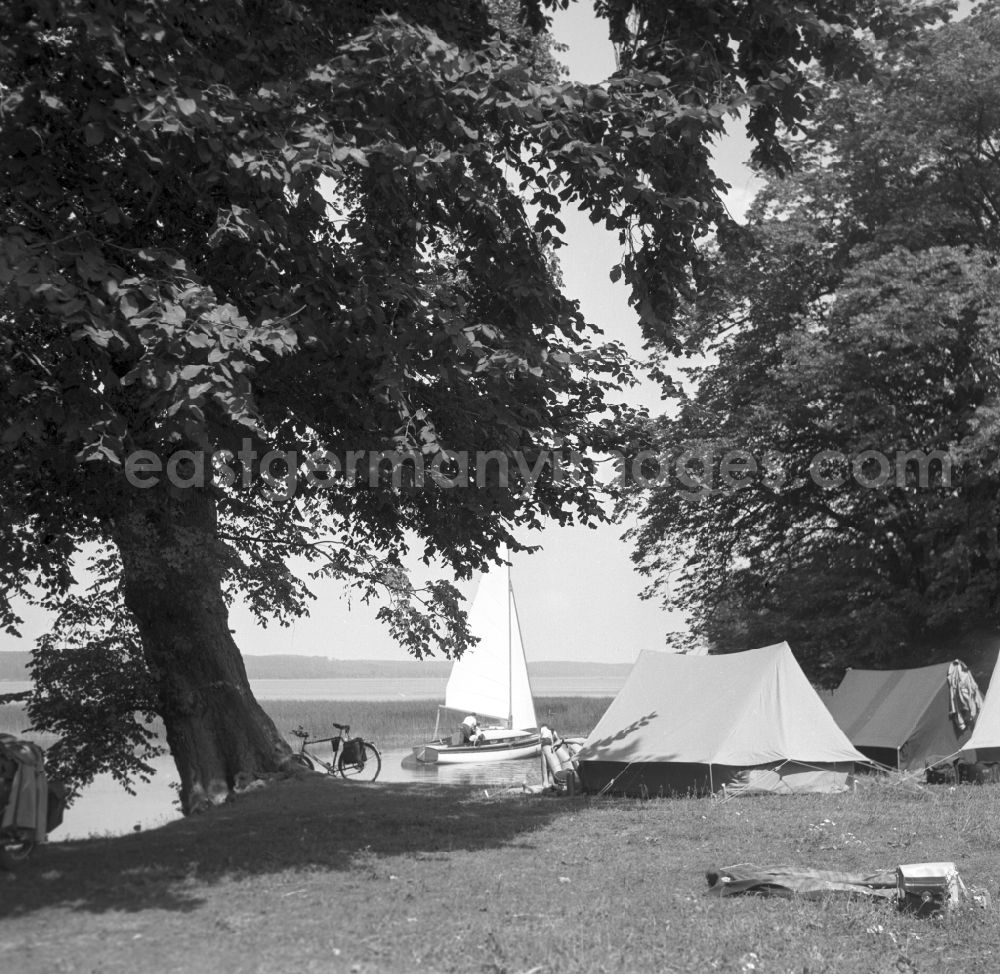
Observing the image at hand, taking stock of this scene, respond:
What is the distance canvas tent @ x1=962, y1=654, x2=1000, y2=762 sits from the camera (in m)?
16.6

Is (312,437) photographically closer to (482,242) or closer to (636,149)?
(482,242)

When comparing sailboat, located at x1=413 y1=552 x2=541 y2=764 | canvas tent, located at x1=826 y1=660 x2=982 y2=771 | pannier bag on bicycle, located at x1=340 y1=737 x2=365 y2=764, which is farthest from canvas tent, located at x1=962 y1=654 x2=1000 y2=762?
sailboat, located at x1=413 y1=552 x2=541 y2=764

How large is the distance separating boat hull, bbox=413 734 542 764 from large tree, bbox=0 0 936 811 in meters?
15.4

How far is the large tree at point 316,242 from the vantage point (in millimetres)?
8898

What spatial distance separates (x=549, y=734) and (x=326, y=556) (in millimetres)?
10887

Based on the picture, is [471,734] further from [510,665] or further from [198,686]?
[198,686]

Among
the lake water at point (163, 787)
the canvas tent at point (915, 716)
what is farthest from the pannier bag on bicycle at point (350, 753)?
the canvas tent at point (915, 716)

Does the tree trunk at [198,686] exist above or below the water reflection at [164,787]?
above

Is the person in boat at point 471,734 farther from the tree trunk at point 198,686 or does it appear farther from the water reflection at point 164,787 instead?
the tree trunk at point 198,686

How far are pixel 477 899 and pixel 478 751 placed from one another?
71.9 ft

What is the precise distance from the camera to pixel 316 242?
10883mm

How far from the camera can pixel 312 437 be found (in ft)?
43.7

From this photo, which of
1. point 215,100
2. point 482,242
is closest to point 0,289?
point 215,100

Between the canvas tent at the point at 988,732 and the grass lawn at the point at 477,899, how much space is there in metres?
3.76
